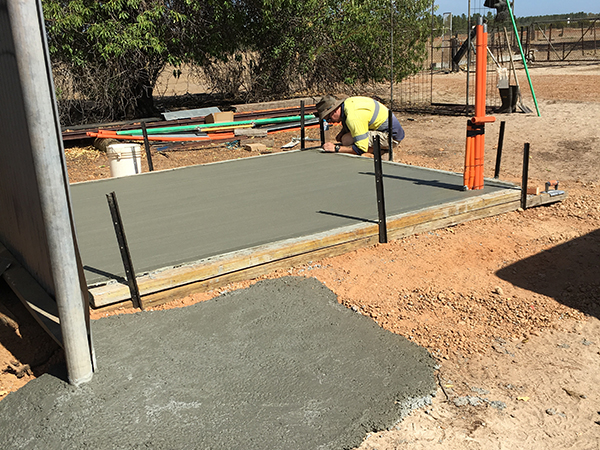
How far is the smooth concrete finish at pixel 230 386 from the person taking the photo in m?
2.81

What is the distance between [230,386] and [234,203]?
130 inches

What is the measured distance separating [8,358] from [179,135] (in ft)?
31.1

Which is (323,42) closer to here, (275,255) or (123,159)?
(123,159)

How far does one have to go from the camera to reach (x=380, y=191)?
525cm

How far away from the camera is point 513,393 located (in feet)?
10.4

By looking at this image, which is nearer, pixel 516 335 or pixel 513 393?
pixel 513 393

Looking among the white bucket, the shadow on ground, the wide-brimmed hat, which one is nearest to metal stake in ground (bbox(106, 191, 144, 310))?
the shadow on ground

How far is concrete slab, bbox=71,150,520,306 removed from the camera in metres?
4.76

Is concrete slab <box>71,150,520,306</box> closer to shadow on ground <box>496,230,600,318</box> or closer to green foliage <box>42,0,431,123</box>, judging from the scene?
shadow on ground <box>496,230,600,318</box>

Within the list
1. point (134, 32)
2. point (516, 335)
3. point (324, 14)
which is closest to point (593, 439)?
point (516, 335)

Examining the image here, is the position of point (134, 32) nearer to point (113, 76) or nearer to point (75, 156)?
point (113, 76)

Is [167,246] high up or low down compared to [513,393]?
up

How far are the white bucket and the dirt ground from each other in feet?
12.4

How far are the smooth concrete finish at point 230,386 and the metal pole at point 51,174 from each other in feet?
0.94
